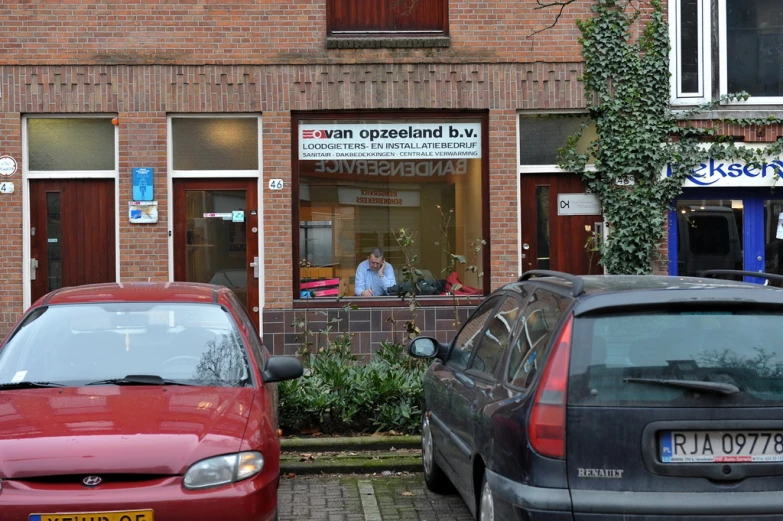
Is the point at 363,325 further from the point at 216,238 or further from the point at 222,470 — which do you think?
the point at 222,470

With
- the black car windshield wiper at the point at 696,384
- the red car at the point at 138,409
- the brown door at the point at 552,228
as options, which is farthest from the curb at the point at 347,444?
the brown door at the point at 552,228

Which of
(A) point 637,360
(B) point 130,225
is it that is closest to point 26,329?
(A) point 637,360

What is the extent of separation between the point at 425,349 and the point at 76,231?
25.2 feet

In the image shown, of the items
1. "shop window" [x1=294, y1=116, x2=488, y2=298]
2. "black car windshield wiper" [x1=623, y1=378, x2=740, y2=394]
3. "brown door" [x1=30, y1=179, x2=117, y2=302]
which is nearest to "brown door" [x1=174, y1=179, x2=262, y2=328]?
"shop window" [x1=294, y1=116, x2=488, y2=298]

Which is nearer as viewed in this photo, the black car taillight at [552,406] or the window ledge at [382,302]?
the black car taillight at [552,406]

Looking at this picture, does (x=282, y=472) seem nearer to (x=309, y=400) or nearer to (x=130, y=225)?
(x=309, y=400)

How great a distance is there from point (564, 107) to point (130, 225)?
19.8 feet

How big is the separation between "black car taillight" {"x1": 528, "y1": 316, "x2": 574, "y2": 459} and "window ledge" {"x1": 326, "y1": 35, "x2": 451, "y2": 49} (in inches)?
353

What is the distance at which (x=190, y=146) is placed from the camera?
12.7 meters

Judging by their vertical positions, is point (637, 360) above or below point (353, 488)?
above

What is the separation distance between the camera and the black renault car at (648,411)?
4004 mm

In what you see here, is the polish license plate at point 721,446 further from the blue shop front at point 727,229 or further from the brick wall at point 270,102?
the blue shop front at point 727,229

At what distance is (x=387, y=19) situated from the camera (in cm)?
1273

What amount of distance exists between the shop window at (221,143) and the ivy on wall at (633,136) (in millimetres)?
4244
